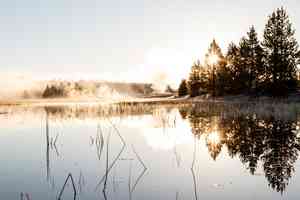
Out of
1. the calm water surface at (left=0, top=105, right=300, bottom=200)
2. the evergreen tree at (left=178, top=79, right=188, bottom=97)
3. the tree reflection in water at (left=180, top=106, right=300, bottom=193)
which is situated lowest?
the calm water surface at (left=0, top=105, right=300, bottom=200)

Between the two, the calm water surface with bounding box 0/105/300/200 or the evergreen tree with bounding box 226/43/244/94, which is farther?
the evergreen tree with bounding box 226/43/244/94

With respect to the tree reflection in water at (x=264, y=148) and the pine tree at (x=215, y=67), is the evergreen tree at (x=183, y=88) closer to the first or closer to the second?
the pine tree at (x=215, y=67)

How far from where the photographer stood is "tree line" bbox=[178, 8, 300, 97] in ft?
126

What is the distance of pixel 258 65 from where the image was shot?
41.5 m

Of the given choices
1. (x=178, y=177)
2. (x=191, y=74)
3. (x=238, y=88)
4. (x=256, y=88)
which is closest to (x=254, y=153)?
(x=178, y=177)

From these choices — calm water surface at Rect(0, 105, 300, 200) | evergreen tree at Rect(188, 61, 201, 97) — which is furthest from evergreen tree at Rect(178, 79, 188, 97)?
calm water surface at Rect(0, 105, 300, 200)

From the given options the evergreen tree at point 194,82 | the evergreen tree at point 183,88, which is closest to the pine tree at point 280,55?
the evergreen tree at point 194,82

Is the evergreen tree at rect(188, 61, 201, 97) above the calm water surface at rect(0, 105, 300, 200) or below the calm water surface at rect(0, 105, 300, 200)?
above

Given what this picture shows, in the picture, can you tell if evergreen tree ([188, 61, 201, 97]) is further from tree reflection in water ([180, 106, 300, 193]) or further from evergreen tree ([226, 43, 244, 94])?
tree reflection in water ([180, 106, 300, 193])

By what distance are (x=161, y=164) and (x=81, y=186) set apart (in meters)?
1.94

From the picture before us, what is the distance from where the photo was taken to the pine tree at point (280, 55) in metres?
38.0

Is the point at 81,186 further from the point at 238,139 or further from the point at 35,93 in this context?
the point at 35,93

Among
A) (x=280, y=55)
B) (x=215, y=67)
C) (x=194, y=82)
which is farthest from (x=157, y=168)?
(x=194, y=82)

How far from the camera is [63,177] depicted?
5449 millimetres
